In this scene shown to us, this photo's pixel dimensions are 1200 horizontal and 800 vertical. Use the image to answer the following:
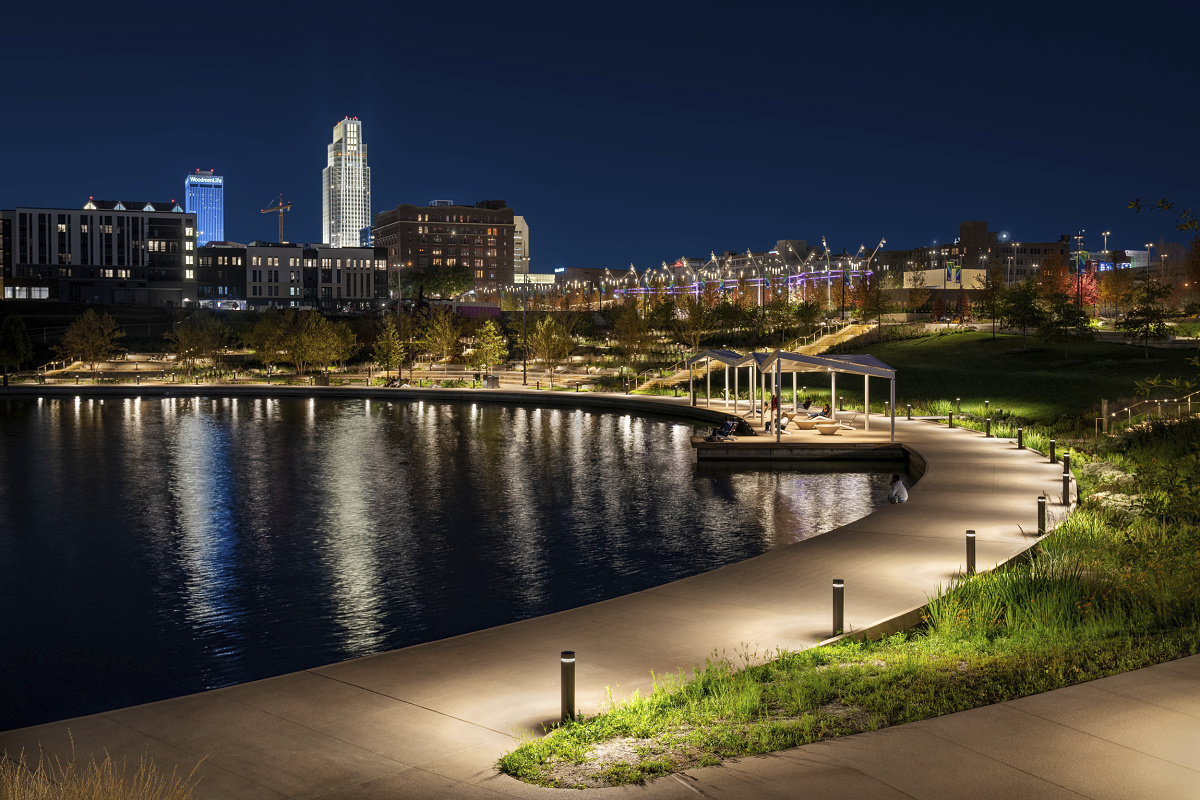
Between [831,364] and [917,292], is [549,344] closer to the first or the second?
[831,364]

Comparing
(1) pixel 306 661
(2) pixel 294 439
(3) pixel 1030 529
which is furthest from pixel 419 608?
(2) pixel 294 439

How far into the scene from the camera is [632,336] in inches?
2820

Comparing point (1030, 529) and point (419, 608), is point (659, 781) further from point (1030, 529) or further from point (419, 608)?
point (1030, 529)

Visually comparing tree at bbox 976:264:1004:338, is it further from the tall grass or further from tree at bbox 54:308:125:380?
the tall grass

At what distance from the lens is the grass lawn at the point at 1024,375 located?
132 ft

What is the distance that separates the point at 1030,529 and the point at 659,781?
11.6 m

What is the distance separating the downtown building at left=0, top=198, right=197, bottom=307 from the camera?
5866 inches

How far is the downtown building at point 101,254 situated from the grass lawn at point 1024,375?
419 ft

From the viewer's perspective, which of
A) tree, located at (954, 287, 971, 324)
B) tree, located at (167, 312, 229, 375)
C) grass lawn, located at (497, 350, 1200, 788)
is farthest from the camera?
tree, located at (954, 287, 971, 324)

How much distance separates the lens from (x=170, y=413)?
47656mm

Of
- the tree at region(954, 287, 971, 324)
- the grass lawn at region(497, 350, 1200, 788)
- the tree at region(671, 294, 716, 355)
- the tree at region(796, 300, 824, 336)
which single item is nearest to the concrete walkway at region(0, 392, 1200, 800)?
the grass lawn at region(497, 350, 1200, 788)

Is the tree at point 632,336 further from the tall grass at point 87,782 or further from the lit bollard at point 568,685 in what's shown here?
the tall grass at point 87,782

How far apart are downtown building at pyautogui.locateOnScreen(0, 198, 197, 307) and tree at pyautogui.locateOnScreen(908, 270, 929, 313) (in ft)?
361

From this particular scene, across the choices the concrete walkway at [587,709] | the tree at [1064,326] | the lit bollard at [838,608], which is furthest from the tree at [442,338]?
the lit bollard at [838,608]
